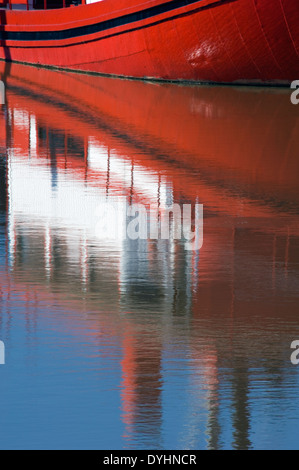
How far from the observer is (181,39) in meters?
15.6

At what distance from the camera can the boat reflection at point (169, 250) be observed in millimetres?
3965

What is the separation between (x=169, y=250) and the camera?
612 centimetres

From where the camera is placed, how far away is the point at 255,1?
14.1m

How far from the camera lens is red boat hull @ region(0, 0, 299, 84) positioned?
1445 cm

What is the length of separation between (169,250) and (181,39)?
10016 millimetres

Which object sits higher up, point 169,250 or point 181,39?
point 181,39

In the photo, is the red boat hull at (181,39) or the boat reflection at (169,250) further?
the red boat hull at (181,39)

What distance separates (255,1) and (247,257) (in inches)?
351

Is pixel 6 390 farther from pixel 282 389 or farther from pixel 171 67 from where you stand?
pixel 171 67

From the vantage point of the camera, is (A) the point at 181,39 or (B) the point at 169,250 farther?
(A) the point at 181,39

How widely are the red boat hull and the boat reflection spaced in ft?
7.42

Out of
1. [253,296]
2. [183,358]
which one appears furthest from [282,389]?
[253,296]

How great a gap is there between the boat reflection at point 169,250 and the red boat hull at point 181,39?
7.42ft

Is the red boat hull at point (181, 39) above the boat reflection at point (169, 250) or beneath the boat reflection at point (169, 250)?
above
